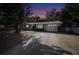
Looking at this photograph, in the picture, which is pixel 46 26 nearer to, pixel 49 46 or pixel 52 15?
pixel 52 15

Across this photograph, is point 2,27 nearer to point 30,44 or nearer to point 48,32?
point 30,44

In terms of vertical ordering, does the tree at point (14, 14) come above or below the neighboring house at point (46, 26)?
above

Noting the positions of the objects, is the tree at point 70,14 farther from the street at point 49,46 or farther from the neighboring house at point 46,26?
the street at point 49,46

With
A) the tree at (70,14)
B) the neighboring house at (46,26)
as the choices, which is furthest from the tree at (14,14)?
the tree at (70,14)

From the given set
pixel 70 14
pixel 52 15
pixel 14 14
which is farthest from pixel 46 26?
pixel 14 14

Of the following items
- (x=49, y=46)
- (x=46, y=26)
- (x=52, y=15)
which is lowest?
(x=49, y=46)

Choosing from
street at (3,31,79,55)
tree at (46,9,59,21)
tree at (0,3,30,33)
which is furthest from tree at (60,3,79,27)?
tree at (0,3,30,33)

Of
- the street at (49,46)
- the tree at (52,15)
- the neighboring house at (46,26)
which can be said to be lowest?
the street at (49,46)

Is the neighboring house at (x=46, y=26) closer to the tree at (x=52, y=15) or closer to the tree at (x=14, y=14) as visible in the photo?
the tree at (x=52, y=15)

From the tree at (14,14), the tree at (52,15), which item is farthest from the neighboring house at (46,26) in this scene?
the tree at (14,14)

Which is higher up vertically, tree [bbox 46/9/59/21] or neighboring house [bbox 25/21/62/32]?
tree [bbox 46/9/59/21]

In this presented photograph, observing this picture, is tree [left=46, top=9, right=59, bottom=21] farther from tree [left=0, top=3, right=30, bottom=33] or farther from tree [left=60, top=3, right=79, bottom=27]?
tree [left=0, top=3, right=30, bottom=33]
